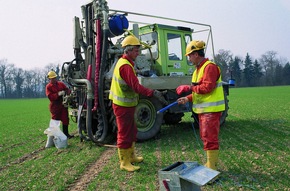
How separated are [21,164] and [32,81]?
82.1m

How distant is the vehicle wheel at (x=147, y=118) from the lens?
7680mm

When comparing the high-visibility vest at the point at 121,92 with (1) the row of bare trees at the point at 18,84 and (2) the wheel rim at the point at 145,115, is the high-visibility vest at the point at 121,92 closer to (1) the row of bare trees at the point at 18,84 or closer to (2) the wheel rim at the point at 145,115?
(2) the wheel rim at the point at 145,115

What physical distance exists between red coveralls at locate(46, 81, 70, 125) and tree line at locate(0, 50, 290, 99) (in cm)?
6183

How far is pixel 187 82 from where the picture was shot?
851cm

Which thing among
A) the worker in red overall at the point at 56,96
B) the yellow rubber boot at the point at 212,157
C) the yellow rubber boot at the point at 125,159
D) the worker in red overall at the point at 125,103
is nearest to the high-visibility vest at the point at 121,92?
the worker in red overall at the point at 125,103

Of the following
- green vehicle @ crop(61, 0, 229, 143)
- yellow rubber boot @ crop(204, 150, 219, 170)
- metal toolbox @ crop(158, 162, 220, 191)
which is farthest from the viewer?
green vehicle @ crop(61, 0, 229, 143)

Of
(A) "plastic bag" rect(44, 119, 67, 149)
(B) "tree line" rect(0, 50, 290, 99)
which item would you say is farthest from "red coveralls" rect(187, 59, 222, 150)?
(B) "tree line" rect(0, 50, 290, 99)

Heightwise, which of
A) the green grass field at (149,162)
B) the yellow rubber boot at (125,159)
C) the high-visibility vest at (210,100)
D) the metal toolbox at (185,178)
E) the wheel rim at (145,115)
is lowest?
the green grass field at (149,162)

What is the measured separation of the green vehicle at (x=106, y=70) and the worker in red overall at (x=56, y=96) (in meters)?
0.35

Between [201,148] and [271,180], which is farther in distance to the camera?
[201,148]

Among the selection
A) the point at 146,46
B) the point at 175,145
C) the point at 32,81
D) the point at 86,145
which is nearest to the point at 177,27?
the point at 146,46

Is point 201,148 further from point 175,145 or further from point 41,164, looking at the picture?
point 41,164

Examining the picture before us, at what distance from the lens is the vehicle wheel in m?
7.68

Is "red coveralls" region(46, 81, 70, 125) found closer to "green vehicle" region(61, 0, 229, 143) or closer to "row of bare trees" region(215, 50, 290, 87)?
"green vehicle" region(61, 0, 229, 143)
